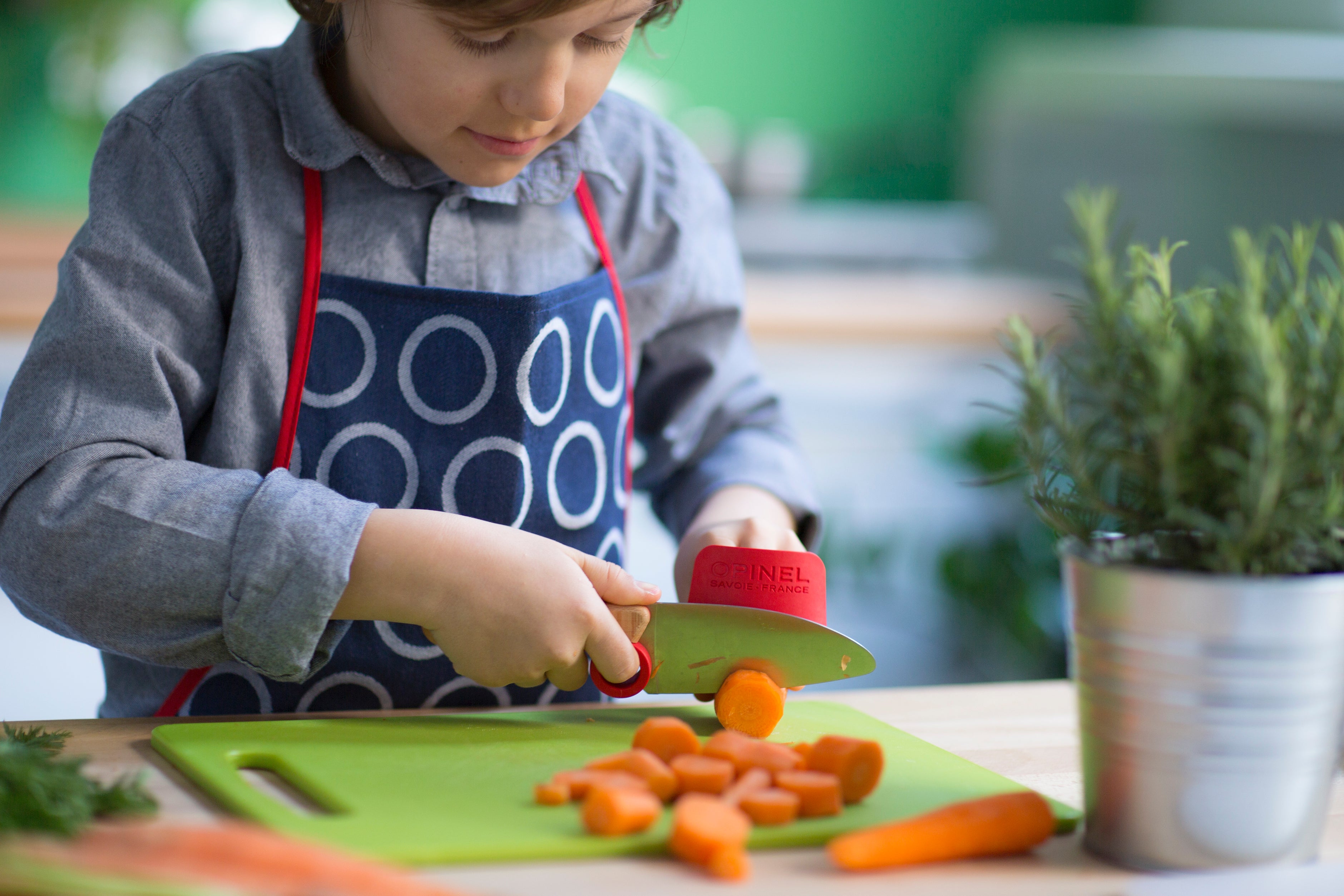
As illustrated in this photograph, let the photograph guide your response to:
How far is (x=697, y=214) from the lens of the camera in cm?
98

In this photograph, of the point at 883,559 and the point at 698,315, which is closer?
the point at 698,315

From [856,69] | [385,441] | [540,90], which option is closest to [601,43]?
[540,90]

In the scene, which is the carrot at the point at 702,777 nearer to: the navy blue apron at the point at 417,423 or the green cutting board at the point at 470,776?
the green cutting board at the point at 470,776

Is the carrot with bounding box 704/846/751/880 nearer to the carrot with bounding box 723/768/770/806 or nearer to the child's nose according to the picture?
the carrot with bounding box 723/768/770/806

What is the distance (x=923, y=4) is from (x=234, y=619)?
11.1 ft

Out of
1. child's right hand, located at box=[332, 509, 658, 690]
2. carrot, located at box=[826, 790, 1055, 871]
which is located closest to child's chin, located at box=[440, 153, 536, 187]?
child's right hand, located at box=[332, 509, 658, 690]

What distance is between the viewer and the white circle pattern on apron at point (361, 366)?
Result: 0.81m

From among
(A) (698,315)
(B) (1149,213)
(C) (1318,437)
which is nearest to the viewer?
(C) (1318,437)

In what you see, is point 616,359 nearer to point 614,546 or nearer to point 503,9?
point 614,546

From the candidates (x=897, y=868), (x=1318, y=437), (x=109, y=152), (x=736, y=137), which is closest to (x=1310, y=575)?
(x=1318, y=437)

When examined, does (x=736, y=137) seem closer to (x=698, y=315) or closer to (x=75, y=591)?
(x=698, y=315)

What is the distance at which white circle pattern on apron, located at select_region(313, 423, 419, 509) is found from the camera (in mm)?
817

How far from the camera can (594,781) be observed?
575 millimetres

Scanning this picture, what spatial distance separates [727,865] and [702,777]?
0.08 metres
